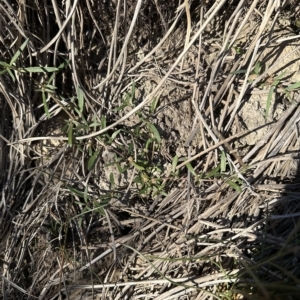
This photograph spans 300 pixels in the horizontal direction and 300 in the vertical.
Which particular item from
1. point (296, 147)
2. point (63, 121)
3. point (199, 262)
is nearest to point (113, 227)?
point (199, 262)

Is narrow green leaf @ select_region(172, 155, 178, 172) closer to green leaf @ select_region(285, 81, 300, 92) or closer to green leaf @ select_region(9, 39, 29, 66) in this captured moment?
green leaf @ select_region(285, 81, 300, 92)

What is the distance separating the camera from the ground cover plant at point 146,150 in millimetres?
1576

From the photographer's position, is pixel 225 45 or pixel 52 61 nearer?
pixel 225 45

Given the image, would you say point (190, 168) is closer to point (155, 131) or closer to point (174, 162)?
point (174, 162)

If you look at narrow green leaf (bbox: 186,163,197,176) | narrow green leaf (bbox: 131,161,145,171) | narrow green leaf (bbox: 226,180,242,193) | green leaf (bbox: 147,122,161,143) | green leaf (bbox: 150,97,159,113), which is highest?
green leaf (bbox: 150,97,159,113)

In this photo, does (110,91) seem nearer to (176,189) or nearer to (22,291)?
(176,189)

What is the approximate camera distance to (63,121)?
1789 millimetres

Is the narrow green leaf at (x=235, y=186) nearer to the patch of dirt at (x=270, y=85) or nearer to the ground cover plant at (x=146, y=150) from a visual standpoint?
the ground cover plant at (x=146, y=150)

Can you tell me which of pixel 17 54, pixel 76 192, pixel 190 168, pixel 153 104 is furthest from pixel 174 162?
pixel 17 54

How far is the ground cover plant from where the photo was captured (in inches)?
62.1

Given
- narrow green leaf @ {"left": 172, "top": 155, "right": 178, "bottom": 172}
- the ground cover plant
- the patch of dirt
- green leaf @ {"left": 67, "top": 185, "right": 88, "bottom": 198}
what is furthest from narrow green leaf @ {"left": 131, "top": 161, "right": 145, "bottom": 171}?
the patch of dirt

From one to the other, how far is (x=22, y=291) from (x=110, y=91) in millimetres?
895

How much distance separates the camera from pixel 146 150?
1656mm

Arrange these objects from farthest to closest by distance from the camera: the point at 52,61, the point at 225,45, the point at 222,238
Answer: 1. the point at 52,61
2. the point at 222,238
3. the point at 225,45
